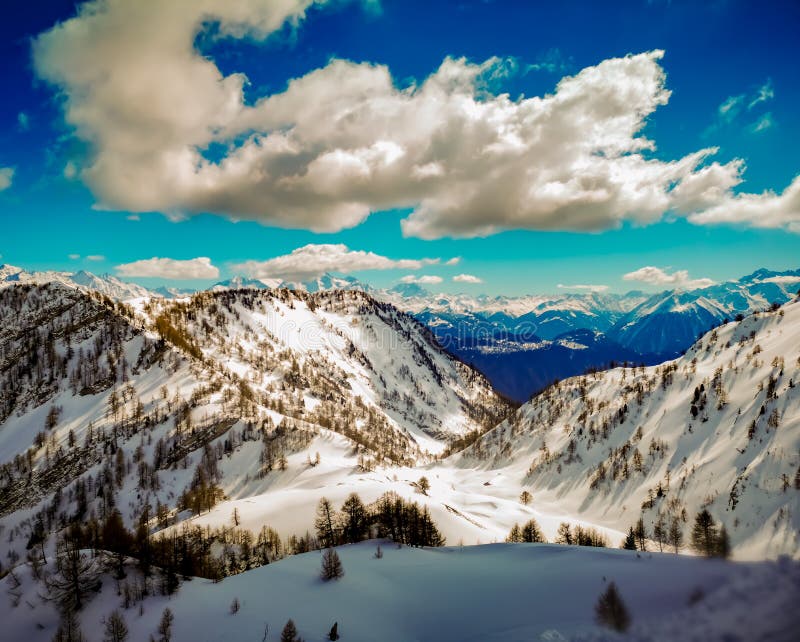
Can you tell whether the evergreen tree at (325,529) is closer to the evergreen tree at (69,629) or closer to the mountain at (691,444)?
the evergreen tree at (69,629)

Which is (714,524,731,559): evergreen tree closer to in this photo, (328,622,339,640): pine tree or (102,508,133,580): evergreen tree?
(328,622,339,640): pine tree

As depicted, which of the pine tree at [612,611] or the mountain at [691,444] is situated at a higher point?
the pine tree at [612,611]

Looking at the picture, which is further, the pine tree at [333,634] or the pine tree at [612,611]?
the pine tree at [333,634]

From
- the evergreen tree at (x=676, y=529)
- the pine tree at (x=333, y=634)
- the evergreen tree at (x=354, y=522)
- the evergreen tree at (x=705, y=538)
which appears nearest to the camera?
the pine tree at (x=333, y=634)

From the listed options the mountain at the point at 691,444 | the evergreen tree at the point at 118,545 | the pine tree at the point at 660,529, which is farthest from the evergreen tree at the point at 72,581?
the pine tree at the point at 660,529

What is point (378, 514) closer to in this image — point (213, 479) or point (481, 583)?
point (481, 583)

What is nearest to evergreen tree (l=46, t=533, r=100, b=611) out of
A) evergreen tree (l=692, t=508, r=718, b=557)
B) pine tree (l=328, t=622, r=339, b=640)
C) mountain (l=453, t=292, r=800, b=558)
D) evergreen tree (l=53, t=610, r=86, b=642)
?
evergreen tree (l=53, t=610, r=86, b=642)
